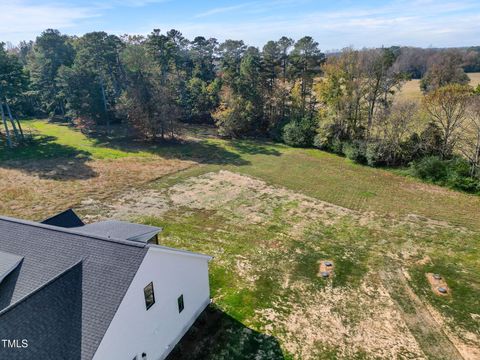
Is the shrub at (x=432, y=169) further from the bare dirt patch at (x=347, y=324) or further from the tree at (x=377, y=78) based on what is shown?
the bare dirt patch at (x=347, y=324)

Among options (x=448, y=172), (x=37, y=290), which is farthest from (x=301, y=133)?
(x=37, y=290)

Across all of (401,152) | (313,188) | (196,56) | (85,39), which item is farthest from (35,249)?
(196,56)

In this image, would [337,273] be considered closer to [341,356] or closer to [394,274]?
[394,274]

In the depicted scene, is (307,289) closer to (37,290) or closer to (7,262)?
(37,290)

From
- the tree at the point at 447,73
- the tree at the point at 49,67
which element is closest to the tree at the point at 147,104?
the tree at the point at 49,67

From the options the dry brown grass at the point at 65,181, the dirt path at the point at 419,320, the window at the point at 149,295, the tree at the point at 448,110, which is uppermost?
the tree at the point at 448,110
